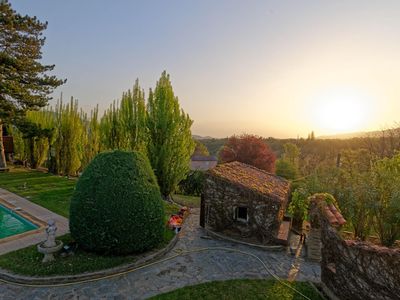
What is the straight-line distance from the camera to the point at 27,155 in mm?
24906

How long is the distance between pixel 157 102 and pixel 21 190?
369 inches

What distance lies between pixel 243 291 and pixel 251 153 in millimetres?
13199

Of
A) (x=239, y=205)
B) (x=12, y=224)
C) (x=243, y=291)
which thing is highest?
(x=239, y=205)

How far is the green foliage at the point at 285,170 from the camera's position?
19.5 meters

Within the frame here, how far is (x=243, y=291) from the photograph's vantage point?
246 inches

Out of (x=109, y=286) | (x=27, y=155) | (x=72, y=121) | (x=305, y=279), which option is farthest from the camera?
(x=27, y=155)

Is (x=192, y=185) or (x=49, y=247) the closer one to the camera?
(x=49, y=247)

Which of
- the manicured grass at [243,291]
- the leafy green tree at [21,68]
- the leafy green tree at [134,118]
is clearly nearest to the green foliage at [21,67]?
the leafy green tree at [21,68]

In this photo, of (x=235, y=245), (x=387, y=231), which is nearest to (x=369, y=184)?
(x=387, y=231)

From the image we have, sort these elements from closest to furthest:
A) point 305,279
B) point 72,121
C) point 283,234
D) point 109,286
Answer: point 109,286, point 305,279, point 283,234, point 72,121

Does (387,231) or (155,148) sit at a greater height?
(155,148)

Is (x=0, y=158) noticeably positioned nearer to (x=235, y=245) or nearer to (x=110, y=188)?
(x=110, y=188)

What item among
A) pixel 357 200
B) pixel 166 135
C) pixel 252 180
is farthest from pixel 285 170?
pixel 357 200

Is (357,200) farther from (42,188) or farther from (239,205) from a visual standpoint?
(42,188)
